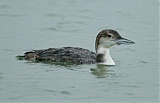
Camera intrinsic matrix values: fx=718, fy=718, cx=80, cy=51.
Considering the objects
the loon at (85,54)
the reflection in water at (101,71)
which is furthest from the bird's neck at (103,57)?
the reflection in water at (101,71)

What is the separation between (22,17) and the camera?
778 inches

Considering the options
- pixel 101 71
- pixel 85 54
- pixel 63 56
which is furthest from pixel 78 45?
pixel 101 71

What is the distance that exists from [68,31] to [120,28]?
1395 millimetres

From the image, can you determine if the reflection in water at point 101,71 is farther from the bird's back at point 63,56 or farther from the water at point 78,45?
the bird's back at point 63,56

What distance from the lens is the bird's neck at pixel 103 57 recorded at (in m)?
15.3

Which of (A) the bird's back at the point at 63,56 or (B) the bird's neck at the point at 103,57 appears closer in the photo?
(A) the bird's back at the point at 63,56

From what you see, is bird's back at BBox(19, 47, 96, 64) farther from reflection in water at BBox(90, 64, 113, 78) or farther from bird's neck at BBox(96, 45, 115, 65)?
reflection in water at BBox(90, 64, 113, 78)

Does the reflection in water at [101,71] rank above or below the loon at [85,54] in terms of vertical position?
below

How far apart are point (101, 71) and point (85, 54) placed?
64cm

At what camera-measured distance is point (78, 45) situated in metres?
17.3

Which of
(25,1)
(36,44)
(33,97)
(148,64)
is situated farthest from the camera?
(25,1)

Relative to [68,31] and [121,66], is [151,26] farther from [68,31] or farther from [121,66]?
[121,66]

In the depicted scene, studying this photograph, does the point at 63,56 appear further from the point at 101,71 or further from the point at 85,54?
the point at 101,71

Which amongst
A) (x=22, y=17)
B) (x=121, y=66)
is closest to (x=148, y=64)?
(x=121, y=66)
